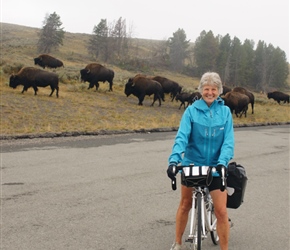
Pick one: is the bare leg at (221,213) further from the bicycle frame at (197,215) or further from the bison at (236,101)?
the bison at (236,101)

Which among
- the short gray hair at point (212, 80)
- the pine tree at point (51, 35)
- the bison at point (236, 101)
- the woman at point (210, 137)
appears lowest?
the bison at point (236, 101)

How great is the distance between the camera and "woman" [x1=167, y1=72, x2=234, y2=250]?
3.75 metres

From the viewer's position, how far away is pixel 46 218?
5.35m

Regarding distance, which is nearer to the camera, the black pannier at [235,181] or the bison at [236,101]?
the black pannier at [235,181]

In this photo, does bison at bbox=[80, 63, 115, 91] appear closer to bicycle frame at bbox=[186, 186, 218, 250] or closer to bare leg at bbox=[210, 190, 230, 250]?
bicycle frame at bbox=[186, 186, 218, 250]

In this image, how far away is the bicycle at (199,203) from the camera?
140 inches

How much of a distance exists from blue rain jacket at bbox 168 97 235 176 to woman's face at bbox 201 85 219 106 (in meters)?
0.04

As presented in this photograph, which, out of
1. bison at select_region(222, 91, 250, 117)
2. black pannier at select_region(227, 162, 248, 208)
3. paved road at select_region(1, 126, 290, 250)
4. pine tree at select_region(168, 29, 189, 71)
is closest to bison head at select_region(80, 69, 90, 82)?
bison at select_region(222, 91, 250, 117)

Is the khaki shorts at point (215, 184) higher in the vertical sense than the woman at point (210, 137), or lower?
lower

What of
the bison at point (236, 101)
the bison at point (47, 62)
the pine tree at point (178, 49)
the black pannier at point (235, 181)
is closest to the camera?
the black pannier at point (235, 181)

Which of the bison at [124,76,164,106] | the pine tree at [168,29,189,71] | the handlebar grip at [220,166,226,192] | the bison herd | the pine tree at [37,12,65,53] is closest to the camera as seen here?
the handlebar grip at [220,166,226,192]

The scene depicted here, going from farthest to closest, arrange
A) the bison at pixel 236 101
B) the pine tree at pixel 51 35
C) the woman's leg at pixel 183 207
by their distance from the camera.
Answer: the pine tree at pixel 51 35 → the bison at pixel 236 101 → the woman's leg at pixel 183 207

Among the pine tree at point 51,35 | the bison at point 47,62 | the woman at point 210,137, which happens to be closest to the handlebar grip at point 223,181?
the woman at point 210,137

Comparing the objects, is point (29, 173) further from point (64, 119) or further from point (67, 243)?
point (64, 119)
